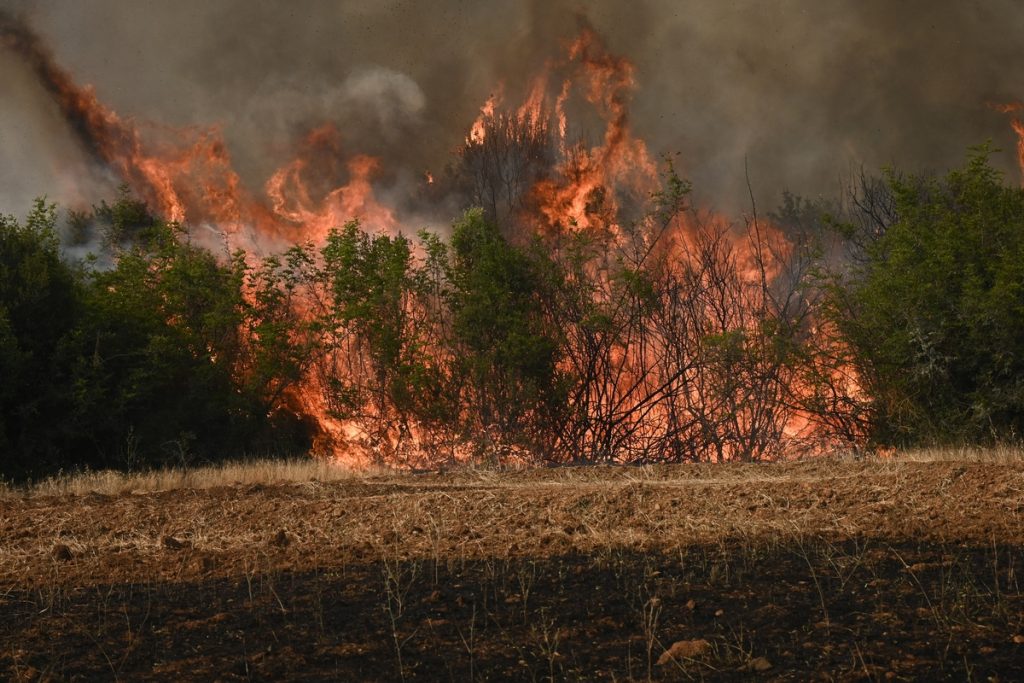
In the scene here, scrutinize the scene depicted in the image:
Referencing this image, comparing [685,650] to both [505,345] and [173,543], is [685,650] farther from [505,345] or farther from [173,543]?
[505,345]

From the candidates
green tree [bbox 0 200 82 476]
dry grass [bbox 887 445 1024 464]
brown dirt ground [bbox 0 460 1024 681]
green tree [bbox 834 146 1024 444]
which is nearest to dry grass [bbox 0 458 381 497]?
green tree [bbox 0 200 82 476]

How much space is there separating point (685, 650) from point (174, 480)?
10.3m

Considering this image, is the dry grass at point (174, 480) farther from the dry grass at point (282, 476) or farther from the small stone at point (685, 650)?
the small stone at point (685, 650)

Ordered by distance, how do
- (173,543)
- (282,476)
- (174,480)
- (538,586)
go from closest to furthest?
(538,586) < (173,543) < (174,480) < (282,476)

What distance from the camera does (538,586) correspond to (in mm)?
5730

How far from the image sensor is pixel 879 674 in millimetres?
3988

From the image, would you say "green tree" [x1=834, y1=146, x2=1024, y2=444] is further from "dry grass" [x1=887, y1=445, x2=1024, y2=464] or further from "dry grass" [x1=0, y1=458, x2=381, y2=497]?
"dry grass" [x1=0, y1=458, x2=381, y2=497]

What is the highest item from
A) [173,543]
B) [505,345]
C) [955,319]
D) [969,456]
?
[505,345]

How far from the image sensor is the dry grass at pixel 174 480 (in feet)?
41.5

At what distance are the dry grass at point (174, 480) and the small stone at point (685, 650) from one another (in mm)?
9205

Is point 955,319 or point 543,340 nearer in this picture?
point 955,319

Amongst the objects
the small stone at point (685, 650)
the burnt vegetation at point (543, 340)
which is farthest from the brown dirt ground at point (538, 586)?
the burnt vegetation at point (543, 340)

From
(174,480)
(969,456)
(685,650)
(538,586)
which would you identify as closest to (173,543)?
(538,586)

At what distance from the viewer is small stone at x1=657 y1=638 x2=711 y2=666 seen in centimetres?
424
